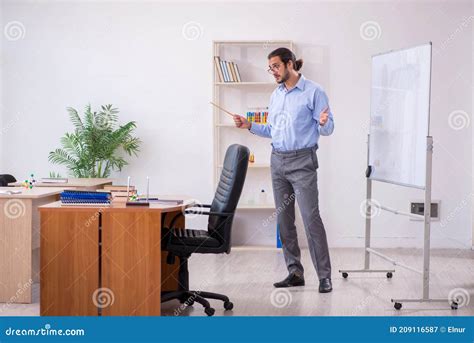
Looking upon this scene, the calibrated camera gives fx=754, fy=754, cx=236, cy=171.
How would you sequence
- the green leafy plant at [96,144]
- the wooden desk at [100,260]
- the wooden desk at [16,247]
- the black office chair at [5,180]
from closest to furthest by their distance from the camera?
the wooden desk at [100,260]
the wooden desk at [16,247]
the black office chair at [5,180]
the green leafy plant at [96,144]

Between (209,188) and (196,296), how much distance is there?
3301 mm

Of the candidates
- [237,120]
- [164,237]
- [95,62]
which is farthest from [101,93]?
[164,237]

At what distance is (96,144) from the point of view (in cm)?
781

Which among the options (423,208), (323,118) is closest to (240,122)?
(323,118)

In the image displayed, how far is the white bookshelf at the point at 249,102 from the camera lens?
318 inches

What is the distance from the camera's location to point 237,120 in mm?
5461

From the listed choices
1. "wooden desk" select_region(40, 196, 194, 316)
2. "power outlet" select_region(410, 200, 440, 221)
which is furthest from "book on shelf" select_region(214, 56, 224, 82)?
"wooden desk" select_region(40, 196, 194, 316)

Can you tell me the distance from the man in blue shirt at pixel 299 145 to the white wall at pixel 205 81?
2.45m

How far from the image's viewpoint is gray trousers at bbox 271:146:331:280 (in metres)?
5.57

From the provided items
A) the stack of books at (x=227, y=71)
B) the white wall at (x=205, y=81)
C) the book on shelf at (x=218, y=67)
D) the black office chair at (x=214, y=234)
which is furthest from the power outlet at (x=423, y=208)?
the black office chair at (x=214, y=234)

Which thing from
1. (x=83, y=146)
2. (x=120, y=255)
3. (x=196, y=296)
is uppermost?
(x=83, y=146)

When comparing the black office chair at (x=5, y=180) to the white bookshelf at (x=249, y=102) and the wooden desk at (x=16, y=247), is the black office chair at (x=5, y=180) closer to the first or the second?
the wooden desk at (x=16, y=247)

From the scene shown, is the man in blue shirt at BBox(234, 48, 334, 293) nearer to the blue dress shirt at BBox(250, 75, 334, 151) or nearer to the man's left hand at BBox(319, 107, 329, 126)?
the blue dress shirt at BBox(250, 75, 334, 151)

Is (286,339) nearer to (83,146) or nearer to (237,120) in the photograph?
(237,120)
